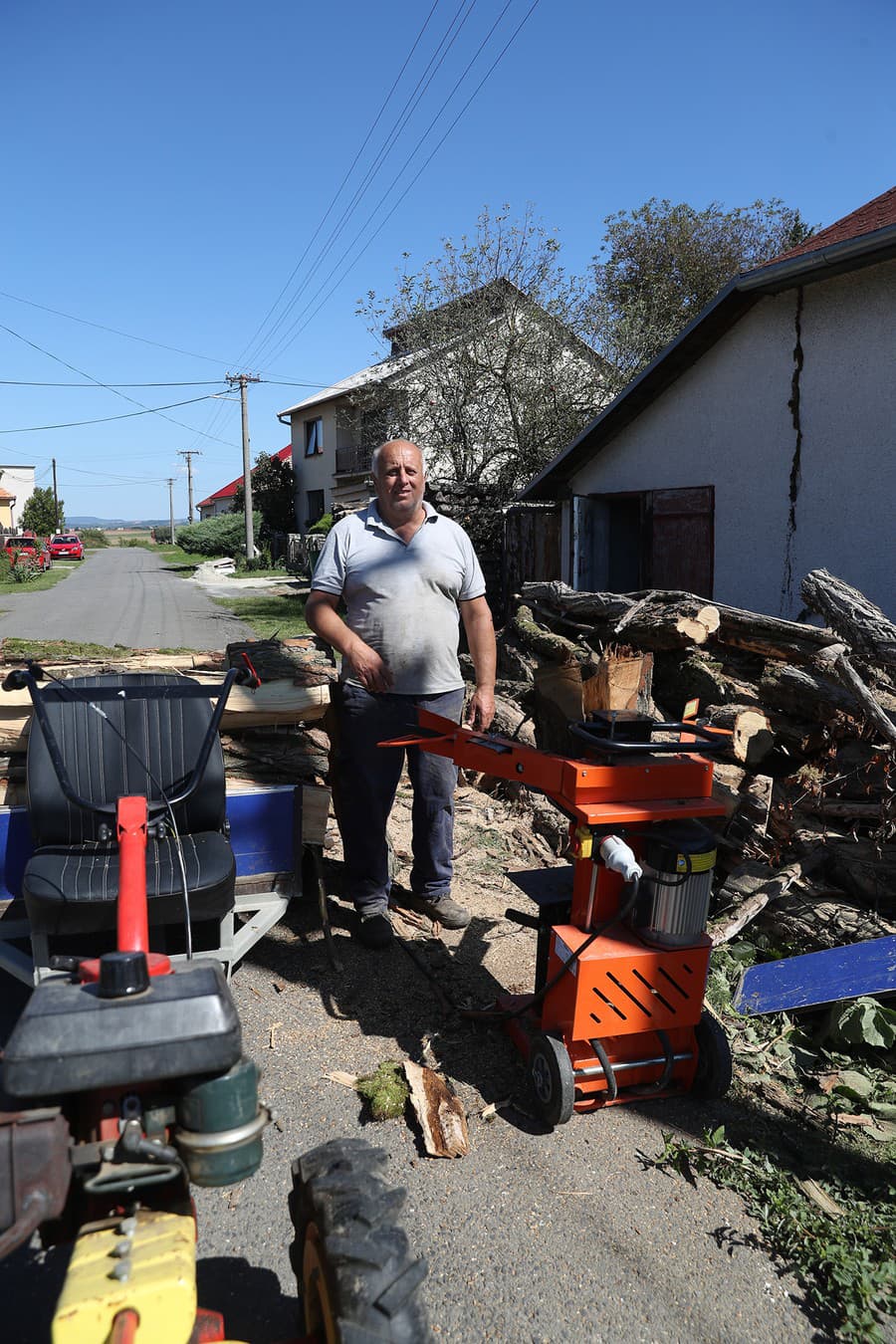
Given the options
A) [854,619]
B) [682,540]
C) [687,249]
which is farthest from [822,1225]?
[687,249]

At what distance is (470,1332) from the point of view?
84.9 inches

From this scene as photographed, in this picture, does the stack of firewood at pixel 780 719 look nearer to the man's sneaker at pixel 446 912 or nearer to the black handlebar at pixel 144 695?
the man's sneaker at pixel 446 912

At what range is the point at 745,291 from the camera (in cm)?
952

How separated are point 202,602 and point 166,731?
2044 cm

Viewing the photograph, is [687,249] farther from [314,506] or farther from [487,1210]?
[487,1210]

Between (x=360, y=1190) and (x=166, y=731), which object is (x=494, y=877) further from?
(x=360, y=1190)

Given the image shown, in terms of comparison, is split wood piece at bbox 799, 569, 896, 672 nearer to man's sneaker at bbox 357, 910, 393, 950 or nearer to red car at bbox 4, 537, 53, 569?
man's sneaker at bbox 357, 910, 393, 950

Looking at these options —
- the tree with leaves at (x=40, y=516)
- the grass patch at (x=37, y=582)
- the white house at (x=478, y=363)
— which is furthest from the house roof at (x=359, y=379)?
the tree with leaves at (x=40, y=516)

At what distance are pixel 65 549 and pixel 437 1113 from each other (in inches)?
1994

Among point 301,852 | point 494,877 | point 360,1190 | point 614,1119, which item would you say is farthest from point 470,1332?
point 494,877

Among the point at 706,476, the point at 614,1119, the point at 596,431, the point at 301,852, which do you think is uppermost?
the point at 596,431

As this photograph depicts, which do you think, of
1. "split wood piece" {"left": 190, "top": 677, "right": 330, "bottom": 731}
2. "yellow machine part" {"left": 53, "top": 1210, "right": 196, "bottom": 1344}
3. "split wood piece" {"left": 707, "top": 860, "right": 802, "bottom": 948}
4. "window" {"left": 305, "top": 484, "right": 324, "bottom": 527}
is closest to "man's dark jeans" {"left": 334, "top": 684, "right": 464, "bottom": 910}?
Result: "split wood piece" {"left": 190, "top": 677, "right": 330, "bottom": 731}

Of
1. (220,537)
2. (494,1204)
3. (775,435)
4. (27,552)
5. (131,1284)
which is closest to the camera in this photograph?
(131,1284)

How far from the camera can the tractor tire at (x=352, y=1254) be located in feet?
5.11
